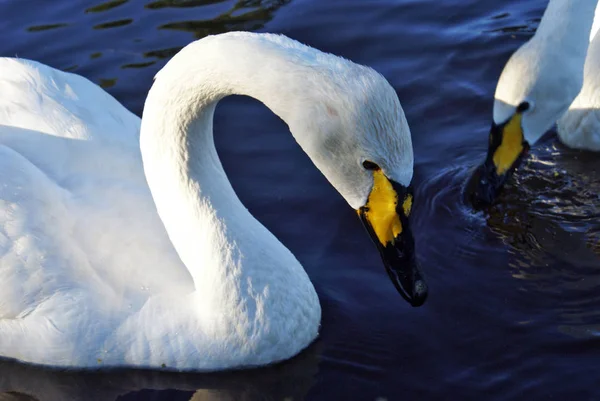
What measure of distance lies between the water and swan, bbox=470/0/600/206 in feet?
1.04

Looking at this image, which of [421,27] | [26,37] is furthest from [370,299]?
[26,37]

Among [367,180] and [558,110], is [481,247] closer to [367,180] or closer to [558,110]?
[558,110]

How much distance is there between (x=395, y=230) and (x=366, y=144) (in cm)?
60

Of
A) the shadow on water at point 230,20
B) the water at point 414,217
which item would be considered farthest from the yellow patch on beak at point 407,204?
the shadow on water at point 230,20

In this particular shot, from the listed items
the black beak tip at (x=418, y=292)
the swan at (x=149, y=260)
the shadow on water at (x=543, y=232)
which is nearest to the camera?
the black beak tip at (x=418, y=292)

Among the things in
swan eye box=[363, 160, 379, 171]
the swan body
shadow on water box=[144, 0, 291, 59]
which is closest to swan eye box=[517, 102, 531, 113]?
the swan body

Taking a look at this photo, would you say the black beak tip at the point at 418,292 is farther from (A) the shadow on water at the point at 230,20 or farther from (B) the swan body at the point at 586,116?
(A) the shadow on water at the point at 230,20

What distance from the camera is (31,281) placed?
532cm

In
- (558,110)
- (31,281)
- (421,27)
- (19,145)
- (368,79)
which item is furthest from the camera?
(421,27)

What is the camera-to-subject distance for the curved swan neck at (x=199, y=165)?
14.8 feet

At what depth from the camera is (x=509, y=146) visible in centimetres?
678

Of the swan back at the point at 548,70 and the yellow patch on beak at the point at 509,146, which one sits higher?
the swan back at the point at 548,70

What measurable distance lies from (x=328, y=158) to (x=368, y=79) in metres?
0.49

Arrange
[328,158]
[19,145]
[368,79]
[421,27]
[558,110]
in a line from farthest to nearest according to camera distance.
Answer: [421,27] → [558,110] → [19,145] → [328,158] → [368,79]
